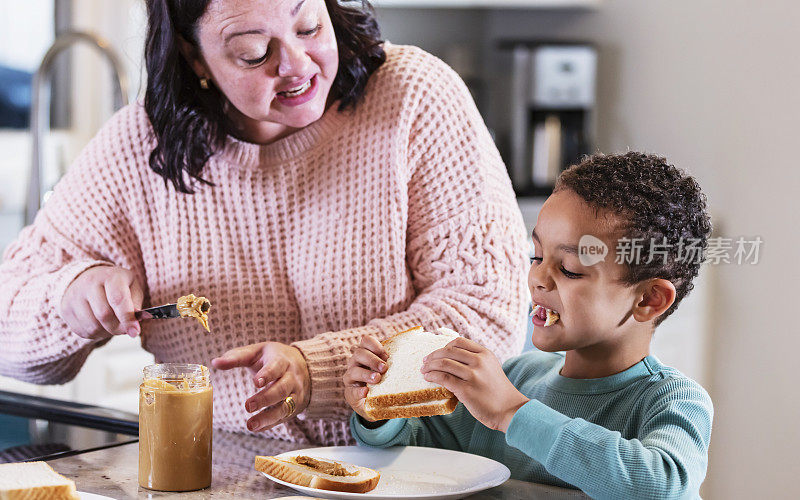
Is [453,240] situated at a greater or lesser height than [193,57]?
lesser

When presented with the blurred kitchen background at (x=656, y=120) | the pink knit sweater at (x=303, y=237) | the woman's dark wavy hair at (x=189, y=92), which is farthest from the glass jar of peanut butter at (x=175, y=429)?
the blurred kitchen background at (x=656, y=120)

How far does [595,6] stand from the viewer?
116 inches

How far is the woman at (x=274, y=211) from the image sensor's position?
117 centimetres

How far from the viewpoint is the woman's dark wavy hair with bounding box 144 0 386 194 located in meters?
1.24

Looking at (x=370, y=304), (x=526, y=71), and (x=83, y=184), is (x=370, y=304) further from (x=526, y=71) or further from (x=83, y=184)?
(x=526, y=71)

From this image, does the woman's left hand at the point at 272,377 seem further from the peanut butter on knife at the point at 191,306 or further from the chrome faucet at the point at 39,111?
the chrome faucet at the point at 39,111

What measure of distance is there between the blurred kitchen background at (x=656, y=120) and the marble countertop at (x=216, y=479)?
1.17 meters

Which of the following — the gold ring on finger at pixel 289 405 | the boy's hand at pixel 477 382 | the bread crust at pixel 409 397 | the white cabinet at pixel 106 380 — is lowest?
the white cabinet at pixel 106 380

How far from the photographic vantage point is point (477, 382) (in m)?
0.90

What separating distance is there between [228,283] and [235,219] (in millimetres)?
90

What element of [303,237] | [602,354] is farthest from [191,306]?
[602,354]

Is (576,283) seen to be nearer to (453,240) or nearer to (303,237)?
(453,240)

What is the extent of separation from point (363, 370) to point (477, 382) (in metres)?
0.18

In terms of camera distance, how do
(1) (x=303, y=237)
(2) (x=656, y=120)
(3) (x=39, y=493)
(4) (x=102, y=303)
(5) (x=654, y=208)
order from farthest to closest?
1. (2) (x=656, y=120)
2. (1) (x=303, y=237)
3. (4) (x=102, y=303)
4. (5) (x=654, y=208)
5. (3) (x=39, y=493)
